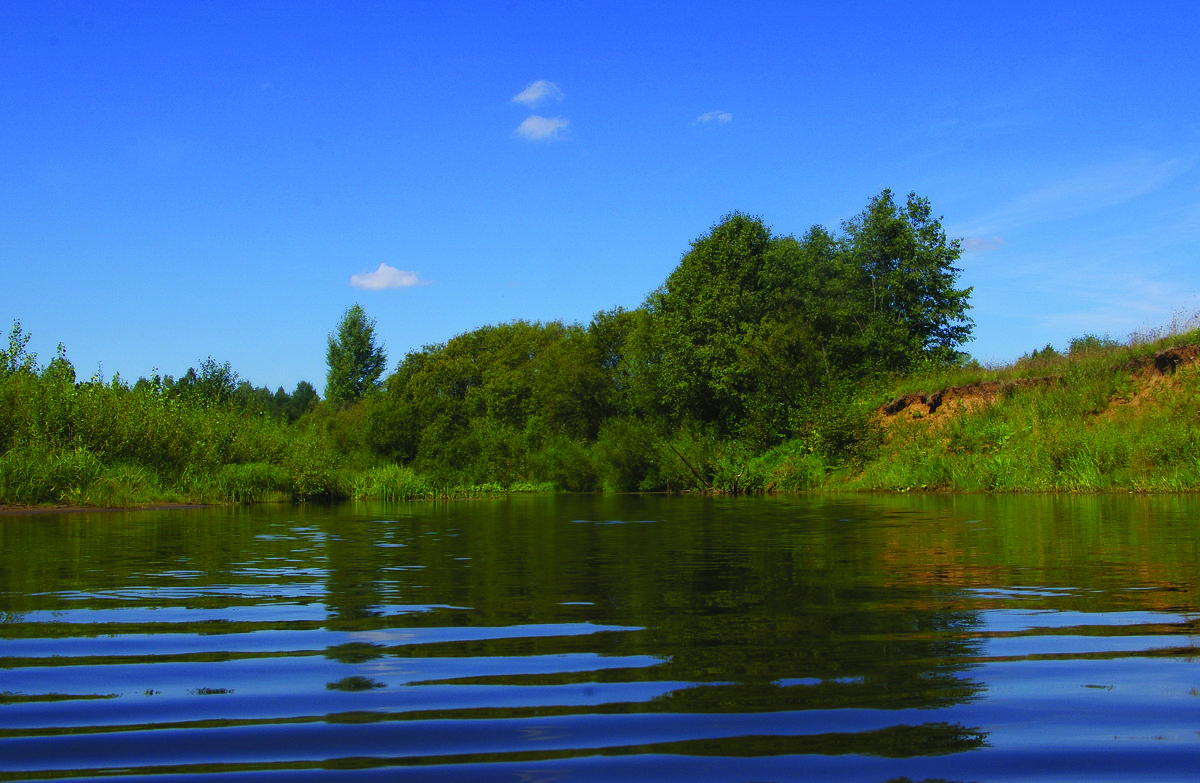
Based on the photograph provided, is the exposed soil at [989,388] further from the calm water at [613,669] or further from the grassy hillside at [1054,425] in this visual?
the calm water at [613,669]

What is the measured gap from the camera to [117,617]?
17.0 ft

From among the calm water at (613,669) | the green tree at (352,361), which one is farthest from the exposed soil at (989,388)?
the green tree at (352,361)

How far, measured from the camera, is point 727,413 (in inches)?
1813

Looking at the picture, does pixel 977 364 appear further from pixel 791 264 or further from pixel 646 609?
pixel 646 609

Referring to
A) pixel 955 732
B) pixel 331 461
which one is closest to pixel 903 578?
pixel 955 732

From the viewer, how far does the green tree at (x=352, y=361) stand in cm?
8650

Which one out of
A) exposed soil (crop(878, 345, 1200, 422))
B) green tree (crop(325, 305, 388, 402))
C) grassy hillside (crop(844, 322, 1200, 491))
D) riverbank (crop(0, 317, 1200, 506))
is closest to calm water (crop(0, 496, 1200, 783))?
riverbank (crop(0, 317, 1200, 506))

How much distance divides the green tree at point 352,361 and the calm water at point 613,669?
3194 inches

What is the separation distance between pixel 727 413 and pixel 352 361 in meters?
52.7

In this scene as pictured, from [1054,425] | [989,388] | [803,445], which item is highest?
[989,388]

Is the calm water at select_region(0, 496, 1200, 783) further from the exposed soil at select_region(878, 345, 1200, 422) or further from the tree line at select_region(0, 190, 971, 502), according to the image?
the exposed soil at select_region(878, 345, 1200, 422)

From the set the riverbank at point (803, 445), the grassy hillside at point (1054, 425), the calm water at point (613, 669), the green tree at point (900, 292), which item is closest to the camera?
the calm water at point (613, 669)

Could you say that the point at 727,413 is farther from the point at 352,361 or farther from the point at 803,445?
the point at 352,361

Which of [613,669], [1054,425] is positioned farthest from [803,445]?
[613,669]
